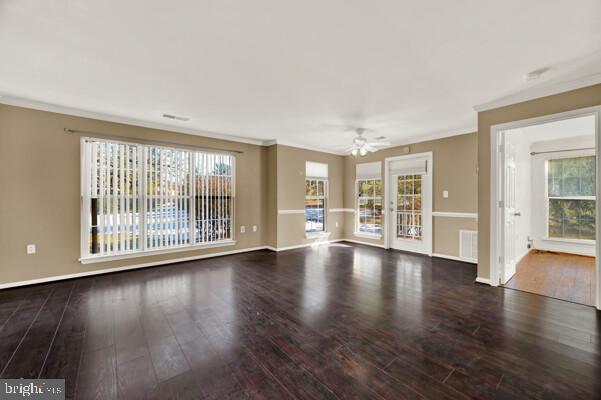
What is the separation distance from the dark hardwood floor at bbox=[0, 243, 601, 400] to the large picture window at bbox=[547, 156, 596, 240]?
136 inches

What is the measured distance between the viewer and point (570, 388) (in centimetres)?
162

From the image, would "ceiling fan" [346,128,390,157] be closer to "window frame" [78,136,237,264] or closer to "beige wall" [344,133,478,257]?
"beige wall" [344,133,478,257]

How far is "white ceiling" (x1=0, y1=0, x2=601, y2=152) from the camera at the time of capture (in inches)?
70.7

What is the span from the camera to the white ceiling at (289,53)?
1.79 meters

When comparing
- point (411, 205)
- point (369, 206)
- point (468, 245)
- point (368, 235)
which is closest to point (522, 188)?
point (468, 245)

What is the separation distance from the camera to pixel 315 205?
6727 millimetres

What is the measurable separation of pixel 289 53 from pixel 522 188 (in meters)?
5.14

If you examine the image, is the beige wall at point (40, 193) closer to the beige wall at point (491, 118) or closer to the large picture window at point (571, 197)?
the beige wall at point (491, 118)

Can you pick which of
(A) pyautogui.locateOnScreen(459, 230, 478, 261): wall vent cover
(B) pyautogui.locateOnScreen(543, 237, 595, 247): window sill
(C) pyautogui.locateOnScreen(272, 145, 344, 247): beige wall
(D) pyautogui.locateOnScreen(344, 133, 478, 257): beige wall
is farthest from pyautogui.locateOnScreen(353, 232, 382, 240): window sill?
(B) pyautogui.locateOnScreen(543, 237, 595, 247): window sill

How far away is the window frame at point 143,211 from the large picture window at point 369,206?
11.2ft

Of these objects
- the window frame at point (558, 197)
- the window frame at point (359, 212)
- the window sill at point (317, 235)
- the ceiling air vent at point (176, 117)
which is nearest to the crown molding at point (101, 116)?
the ceiling air vent at point (176, 117)

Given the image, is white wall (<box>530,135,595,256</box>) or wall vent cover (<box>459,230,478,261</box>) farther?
white wall (<box>530,135,595,256</box>)

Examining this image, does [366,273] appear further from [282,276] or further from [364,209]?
[364,209]
